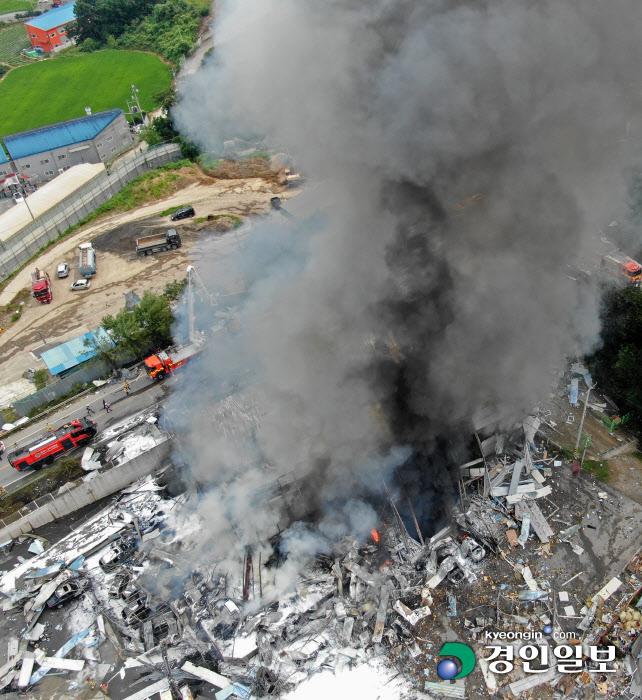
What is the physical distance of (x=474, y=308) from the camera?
19078 mm

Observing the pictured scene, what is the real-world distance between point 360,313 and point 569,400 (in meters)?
9.21

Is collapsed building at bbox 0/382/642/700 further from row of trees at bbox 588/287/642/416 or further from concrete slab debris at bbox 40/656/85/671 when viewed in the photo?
row of trees at bbox 588/287/642/416

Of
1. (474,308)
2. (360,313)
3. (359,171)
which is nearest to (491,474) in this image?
(474,308)

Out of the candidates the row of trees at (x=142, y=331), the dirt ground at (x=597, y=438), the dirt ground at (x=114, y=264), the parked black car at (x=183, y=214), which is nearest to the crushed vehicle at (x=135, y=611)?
the row of trees at (x=142, y=331)

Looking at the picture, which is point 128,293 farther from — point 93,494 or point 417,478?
point 417,478

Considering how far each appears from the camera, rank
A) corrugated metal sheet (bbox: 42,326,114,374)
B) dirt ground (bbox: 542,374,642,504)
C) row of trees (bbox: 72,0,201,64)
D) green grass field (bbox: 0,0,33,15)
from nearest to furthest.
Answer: dirt ground (bbox: 542,374,642,504)
corrugated metal sheet (bbox: 42,326,114,374)
row of trees (bbox: 72,0,201,64)
green grass field (bbox: 0,0,33,15)

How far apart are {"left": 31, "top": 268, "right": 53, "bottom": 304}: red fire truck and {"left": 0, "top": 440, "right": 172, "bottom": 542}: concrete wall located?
15.4 m

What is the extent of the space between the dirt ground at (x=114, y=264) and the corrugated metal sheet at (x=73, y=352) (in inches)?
95.3

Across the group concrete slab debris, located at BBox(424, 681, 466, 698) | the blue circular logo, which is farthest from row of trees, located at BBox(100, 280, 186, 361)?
concrete slab debris, located at BBox(424, 681, 466, 698)

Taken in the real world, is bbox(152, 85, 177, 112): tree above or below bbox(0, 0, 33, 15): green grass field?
below

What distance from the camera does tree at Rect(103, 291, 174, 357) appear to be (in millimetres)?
25578

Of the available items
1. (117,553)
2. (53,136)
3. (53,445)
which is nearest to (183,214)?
(53,136)

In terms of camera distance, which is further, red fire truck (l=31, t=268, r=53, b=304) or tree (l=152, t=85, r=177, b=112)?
tree (l=152, t=85, r=177, b=112)

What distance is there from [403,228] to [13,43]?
8075cm
